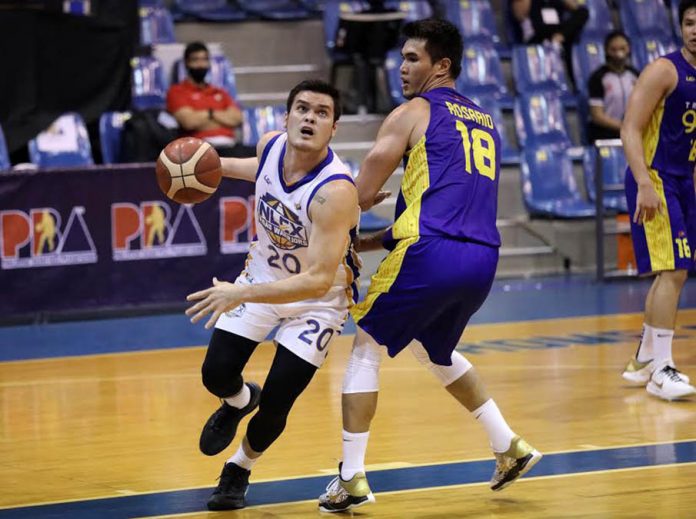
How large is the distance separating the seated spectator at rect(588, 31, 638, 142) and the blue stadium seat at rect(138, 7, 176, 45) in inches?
167

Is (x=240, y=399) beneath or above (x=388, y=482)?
above

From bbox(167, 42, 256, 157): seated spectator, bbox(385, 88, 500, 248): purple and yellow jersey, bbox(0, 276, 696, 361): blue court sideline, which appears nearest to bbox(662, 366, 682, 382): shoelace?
bbox(385, 88, 500, 248): purple and yellow jersey

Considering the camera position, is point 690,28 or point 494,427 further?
point 690,28

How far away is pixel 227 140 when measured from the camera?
1188 cm

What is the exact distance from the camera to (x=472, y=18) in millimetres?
15062

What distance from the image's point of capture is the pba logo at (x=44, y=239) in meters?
10.4

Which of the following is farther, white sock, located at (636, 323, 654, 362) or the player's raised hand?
white sock, located at (636, 323, 654, 362)

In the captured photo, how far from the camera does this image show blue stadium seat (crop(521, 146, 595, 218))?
13367mm

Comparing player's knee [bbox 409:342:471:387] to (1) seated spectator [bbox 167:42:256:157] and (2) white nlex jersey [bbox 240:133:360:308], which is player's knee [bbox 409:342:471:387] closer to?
(2) white nlex jersey [bbox 240:133:360:308]

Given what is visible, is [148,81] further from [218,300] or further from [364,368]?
[218,300]

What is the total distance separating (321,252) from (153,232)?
6083 millimetres

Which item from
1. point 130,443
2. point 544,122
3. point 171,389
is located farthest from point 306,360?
point 544,122

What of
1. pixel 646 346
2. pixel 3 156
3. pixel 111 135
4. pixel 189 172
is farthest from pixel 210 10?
pixel 189 172

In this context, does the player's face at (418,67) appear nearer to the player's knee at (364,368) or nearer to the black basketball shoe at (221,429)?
the player's knee at (364,368)
